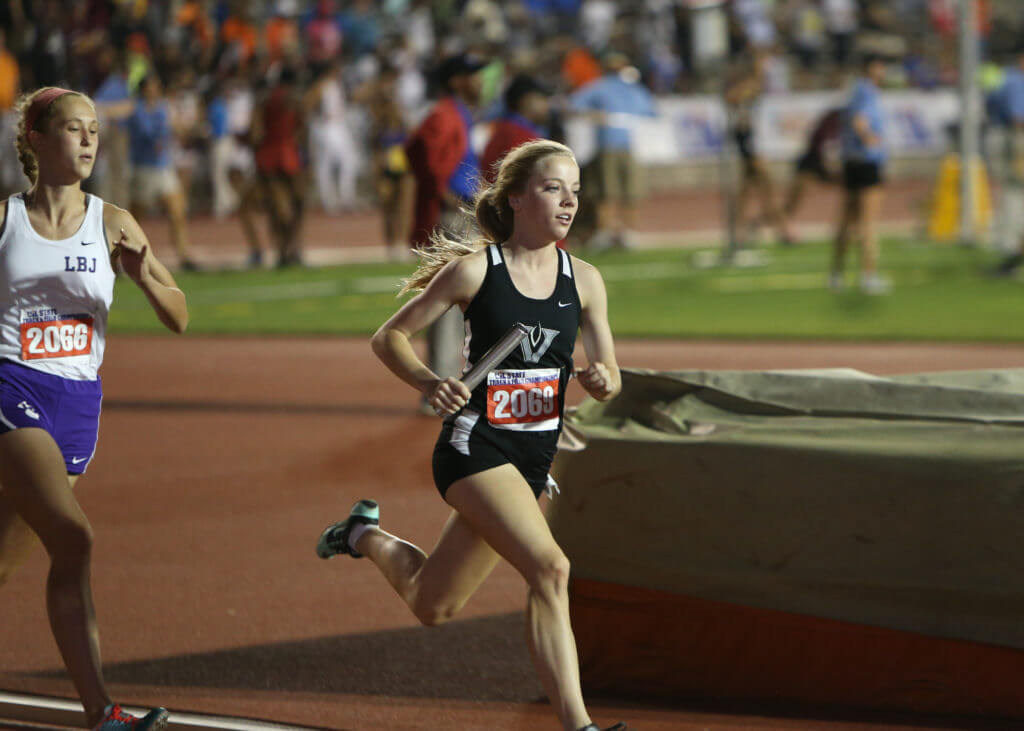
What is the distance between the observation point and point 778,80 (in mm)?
36875

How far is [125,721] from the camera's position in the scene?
4391 millimetres

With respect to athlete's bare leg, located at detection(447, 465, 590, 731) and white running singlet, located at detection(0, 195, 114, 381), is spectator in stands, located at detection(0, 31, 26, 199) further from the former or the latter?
athlete's bare leg, located at detection(447, 465, 590, 731)

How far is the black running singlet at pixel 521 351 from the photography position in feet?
14.5

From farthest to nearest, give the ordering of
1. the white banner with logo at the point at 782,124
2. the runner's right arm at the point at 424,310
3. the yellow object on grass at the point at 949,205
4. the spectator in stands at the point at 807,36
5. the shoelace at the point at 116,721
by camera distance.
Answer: the spectator in stands at the point at 807,36 → the white banner with logo at the point at 782,124 → the yellow object on grass at the point at 949,205 → the runner's right arm at the point at 424,310 → the shoelace at the point at 116,721

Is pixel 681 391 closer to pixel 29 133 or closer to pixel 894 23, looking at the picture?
pixel 29 133

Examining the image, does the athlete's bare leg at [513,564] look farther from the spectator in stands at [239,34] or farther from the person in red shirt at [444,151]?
the spectator in stands at [239,34]

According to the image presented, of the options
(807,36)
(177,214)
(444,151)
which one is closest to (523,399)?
(444,151)

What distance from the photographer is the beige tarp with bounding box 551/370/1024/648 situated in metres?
4.53

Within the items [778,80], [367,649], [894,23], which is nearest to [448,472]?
[367,649]

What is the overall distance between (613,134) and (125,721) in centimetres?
1872

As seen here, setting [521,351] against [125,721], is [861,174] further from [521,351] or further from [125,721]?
[125,721]

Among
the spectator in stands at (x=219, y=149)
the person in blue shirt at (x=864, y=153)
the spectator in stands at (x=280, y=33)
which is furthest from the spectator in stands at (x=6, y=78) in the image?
the person in blue shirt at (x=864, y=153)

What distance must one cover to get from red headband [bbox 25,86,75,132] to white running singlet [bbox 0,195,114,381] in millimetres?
221

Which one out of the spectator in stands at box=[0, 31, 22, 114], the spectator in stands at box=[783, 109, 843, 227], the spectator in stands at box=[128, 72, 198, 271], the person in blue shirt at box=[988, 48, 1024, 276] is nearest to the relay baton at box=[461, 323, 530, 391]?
the spectator in stands at box=[128, 72, 198, 271]
